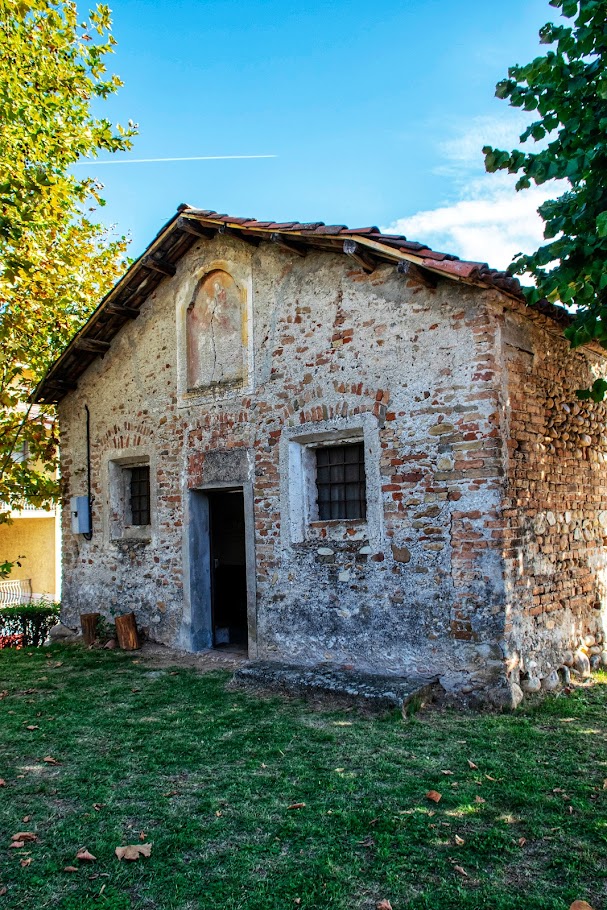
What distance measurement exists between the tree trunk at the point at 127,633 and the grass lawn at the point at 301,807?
261 centimetres

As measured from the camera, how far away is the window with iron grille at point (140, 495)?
1029cm

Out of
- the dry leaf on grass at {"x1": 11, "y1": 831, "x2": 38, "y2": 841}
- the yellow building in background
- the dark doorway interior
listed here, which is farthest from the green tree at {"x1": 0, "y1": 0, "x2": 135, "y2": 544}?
the yellow building in background

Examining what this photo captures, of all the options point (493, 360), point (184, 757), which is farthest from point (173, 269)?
point (184, 757)

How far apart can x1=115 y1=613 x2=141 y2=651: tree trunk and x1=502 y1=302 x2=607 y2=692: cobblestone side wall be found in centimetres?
549

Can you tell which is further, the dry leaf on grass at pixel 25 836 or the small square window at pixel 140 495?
the small square window at pixel 140 495

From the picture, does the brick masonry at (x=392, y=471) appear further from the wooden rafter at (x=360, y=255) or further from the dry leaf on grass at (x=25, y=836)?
the dry leaf on grass at (x=25, y=836)

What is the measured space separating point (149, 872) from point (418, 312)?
17.3ft

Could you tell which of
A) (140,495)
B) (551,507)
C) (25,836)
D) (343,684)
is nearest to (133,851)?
(25,836)

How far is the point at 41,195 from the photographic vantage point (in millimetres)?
8117

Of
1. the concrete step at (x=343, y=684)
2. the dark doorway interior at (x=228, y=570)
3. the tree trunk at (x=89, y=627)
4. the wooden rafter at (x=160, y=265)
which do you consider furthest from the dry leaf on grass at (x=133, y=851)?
the wooden rafter at (x=160, y=265)

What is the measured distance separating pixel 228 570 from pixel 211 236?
526 centimetres

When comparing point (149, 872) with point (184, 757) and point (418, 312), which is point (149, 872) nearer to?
point (184, 757)

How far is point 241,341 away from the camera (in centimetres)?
855

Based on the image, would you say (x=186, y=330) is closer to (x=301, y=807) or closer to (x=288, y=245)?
(x=288, y=245)
